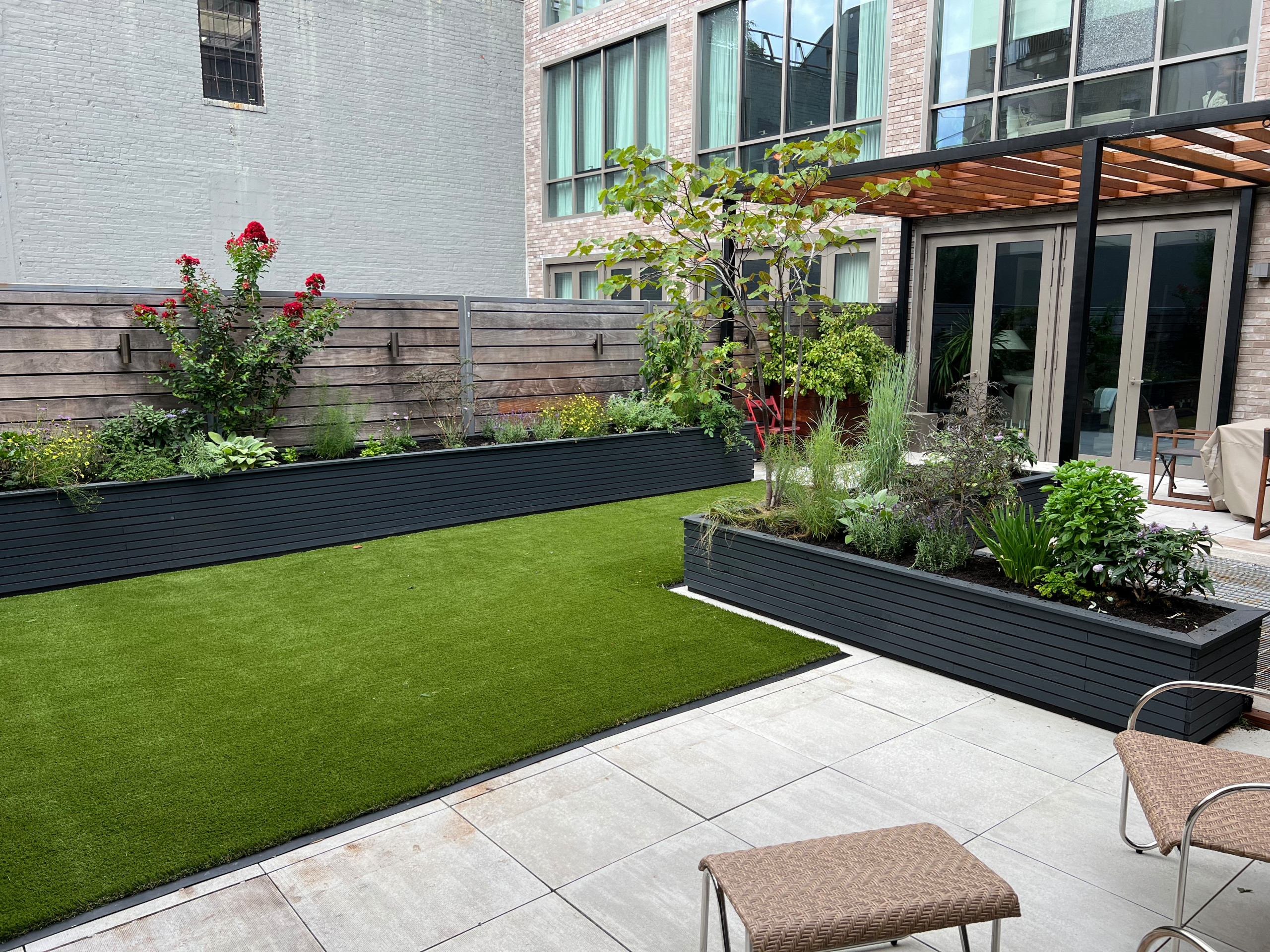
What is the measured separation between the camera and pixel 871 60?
11266 millimetres

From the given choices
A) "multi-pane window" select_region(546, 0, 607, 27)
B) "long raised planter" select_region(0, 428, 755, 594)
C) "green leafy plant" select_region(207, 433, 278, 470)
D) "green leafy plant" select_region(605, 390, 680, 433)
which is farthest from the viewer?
"multi-pane window" select_region(546, 0, 607, 27)

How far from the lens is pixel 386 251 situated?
14492 millimetres

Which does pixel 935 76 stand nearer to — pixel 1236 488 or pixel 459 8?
pixel 1236 488

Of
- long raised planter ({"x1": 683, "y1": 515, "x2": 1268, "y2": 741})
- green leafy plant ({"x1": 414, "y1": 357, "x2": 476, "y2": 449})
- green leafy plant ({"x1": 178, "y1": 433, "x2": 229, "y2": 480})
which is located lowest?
long raised planter ({"x1": 683, "y1": 515, "x2": 1268, "y2": 741})

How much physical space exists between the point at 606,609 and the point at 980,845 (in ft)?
8.76

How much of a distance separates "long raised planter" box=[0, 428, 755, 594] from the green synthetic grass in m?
0.19

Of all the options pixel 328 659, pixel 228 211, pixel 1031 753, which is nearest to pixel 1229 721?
pixel 1031 753

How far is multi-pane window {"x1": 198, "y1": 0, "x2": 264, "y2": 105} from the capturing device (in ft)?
42.3

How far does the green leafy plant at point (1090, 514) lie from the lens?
3.96 m

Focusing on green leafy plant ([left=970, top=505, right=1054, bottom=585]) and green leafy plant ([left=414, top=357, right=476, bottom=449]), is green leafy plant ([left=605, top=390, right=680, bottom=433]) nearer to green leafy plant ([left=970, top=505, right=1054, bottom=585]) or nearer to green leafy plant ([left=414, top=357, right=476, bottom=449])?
green leafy plant ([left=414, top=357, right=476, bottom=449])

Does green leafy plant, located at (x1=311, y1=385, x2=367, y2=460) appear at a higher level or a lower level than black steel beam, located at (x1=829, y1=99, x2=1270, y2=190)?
lower

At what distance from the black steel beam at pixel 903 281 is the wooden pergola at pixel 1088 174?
771mm

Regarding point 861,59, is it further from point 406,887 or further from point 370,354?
point 406,887

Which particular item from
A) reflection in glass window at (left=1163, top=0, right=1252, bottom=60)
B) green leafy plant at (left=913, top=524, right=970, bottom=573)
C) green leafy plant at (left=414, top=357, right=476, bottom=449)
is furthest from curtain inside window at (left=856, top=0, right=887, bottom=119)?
green leafy plant at (left=913, top=524, right=970, bottom=573)
